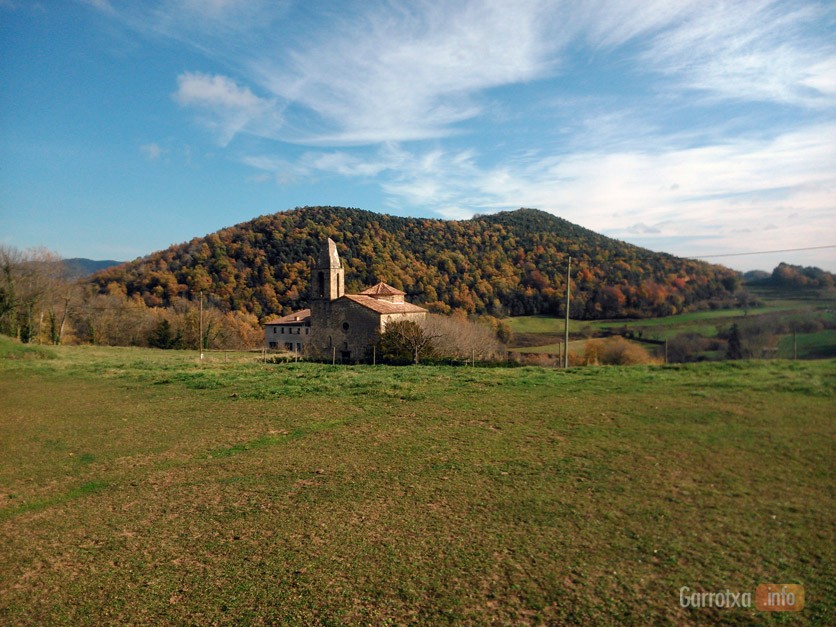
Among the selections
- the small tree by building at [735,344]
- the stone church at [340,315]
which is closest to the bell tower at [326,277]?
the stone church at [340,315]

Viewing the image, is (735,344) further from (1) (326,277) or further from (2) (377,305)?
(1) (326,277)

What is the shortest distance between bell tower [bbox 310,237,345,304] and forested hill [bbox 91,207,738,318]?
17197mm

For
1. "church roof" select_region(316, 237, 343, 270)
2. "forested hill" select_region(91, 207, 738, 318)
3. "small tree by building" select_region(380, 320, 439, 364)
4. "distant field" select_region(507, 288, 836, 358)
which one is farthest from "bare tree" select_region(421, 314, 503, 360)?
"distant field" select_region(507, 288, 836, 358)

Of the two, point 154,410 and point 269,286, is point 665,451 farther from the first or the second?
point 269,286

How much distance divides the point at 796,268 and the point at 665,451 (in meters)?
5.32

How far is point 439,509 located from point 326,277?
29.7 metres

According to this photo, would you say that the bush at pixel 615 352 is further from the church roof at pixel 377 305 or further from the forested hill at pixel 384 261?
the church roof at pixel 377 305

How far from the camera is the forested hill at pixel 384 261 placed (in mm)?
53219

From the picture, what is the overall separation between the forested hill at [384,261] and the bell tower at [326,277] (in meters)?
17.2

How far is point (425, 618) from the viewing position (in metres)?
4.42

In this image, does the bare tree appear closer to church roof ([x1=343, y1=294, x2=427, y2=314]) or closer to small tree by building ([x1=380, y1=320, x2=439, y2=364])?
church roof ([x1=343, y1=294, x2=427, y2=314])

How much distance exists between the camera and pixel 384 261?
63969mm

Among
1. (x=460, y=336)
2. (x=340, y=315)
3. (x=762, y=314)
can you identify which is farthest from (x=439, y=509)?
(x=460, y=336)

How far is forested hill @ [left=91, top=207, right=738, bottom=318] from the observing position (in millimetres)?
53219
